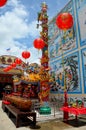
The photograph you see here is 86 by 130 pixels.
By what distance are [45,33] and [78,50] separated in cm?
333

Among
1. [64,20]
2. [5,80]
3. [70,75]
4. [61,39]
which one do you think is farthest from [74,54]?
[5,80]

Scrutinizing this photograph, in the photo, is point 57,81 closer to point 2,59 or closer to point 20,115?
point 20,115

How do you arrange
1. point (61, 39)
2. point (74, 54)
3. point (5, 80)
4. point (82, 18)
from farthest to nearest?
1. point (5, 80)
2. point (61, 39)
3. point (74, 54)
4. point (82, 18)

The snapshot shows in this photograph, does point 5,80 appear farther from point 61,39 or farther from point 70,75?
point 70,75

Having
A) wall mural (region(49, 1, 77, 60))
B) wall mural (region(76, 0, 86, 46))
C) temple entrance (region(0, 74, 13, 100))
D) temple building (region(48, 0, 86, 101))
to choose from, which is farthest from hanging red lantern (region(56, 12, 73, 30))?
temple entrance (region(0, 74, 13, 100))

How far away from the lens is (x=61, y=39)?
14.8 meters

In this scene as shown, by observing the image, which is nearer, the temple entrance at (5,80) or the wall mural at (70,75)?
the wall mural at (70,75)

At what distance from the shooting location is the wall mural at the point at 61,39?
13.0m

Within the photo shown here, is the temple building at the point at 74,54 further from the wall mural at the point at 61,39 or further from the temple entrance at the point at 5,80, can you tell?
the temple entrance at the point at 5,80

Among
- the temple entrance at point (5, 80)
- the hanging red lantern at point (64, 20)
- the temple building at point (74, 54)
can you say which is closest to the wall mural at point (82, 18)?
the temple building at point (74, 54)

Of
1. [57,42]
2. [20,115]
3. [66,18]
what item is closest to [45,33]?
[57,42]

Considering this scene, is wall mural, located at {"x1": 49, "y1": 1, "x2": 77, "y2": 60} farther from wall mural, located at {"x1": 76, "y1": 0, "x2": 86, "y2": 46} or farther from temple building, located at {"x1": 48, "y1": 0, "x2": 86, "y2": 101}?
wall mural, located at {"x1": 76, "y1": 0, "x2": 86, "y2": 46}

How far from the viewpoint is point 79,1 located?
1242 cm

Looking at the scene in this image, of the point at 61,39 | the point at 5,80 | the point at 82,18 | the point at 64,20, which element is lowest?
the point at 5,80
